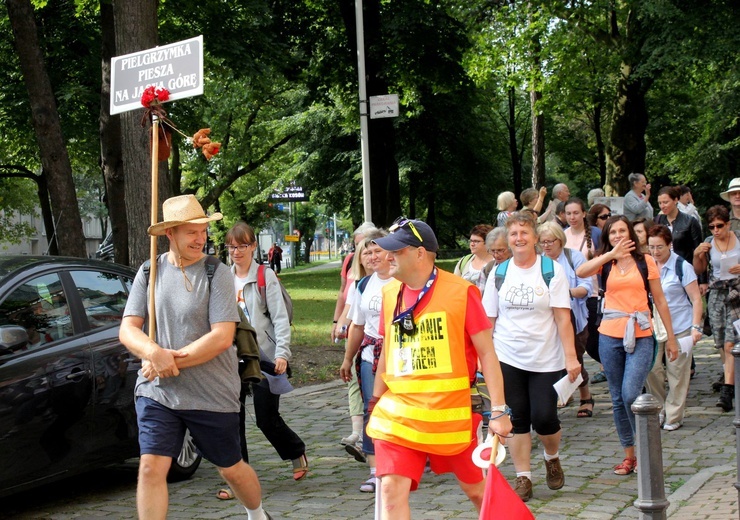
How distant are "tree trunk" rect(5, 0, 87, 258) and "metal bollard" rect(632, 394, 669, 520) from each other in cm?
1039

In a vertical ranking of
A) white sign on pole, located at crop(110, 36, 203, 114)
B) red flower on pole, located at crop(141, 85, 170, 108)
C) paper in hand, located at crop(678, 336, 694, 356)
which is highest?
white sign on pole, located at crop(110, 36, 203, 114)

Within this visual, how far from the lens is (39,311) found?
22.0ft

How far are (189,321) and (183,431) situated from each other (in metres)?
0.60

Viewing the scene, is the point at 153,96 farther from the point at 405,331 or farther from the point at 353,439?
the point at 353,439

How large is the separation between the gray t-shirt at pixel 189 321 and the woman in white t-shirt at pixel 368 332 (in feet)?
5.77

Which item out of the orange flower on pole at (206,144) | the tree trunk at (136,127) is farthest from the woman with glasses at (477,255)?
the orange flower on pole at (206,144)

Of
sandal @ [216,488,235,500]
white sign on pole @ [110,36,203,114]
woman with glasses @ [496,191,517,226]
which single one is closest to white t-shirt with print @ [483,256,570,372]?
sandal @ [216,488,235,500]

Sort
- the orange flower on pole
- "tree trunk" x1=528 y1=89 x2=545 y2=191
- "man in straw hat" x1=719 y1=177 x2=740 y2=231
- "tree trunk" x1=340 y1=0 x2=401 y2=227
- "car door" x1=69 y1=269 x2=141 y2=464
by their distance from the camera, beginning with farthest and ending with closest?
"tree trunk" x1=528 y1=89 x2=545 y2=191 < "tree trunk" x1=340 y1=0 x2=401 y2=227 < "man in straw hat" x1=719 y1=177 x2=740 y2=231 < "car door" x1=69 y1=269 x2=141 y2=464 < the orange flower on pole

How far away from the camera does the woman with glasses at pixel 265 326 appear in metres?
7.12

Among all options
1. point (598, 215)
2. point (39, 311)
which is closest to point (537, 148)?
point (598, 215)

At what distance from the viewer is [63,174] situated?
13594mm

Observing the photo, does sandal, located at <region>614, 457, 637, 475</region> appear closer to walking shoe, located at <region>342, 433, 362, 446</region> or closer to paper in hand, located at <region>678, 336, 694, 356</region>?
paper in hand, located at <region>678, 336, 694, 356</region>

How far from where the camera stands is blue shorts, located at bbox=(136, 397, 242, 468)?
16.7ft

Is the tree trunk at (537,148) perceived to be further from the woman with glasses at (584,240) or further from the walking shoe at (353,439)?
the walking shoe at (353,439)
